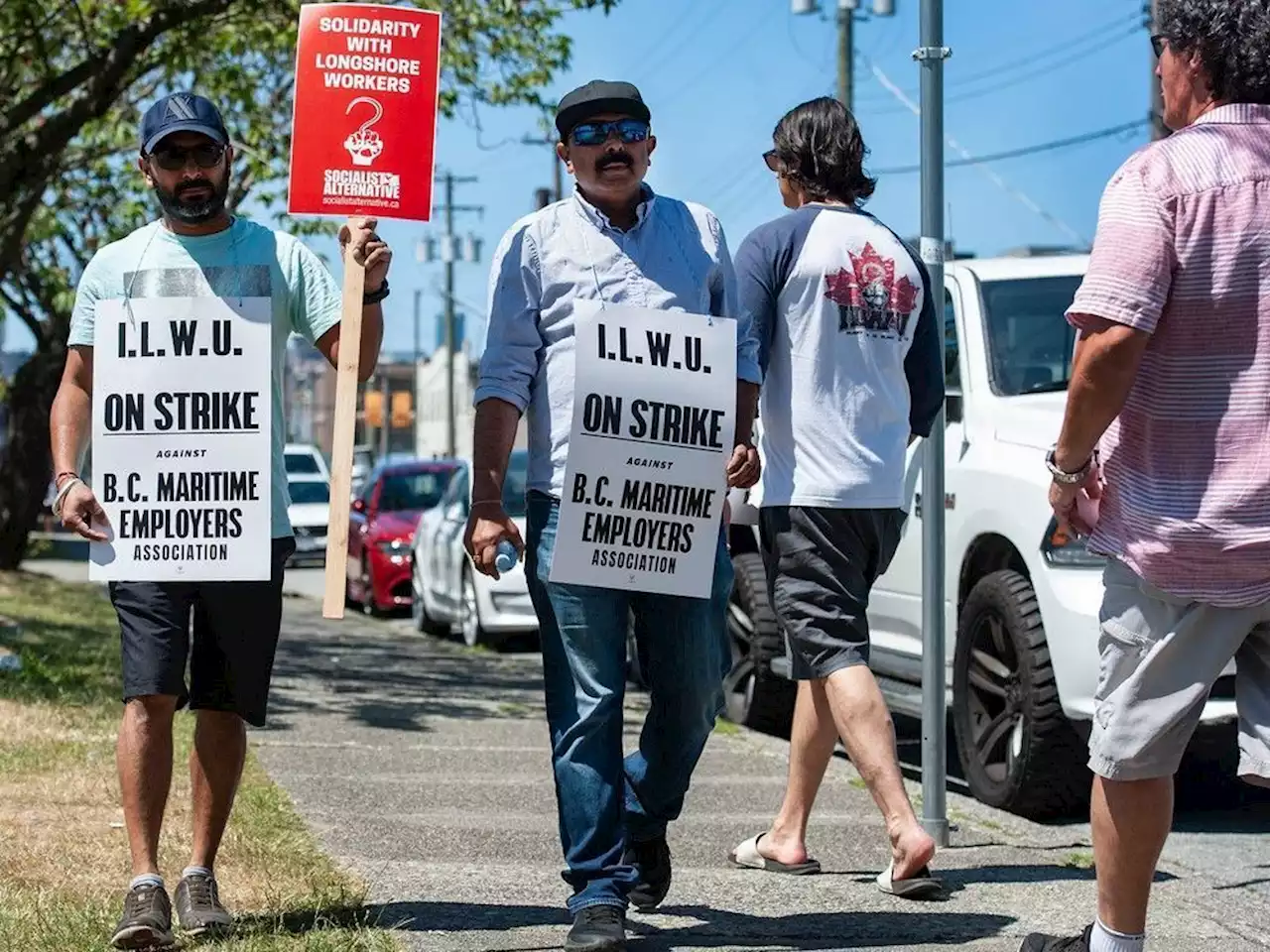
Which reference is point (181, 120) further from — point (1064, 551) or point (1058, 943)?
point (1064, 551)

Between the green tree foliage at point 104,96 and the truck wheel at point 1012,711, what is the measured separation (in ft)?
22.8

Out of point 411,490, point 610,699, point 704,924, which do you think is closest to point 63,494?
point 610,699

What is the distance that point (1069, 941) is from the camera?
4504mm

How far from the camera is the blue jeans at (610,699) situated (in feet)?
15.8

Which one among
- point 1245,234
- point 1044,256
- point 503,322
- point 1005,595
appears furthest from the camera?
point 1044,256

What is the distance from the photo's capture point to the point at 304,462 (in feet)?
129

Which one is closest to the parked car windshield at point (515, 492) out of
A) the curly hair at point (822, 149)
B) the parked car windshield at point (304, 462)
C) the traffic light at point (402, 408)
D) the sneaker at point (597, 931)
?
the curly hair at point (822, 149)

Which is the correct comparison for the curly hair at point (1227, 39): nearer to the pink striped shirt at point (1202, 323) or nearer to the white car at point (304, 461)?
the pink striped shirt at point (1202, 323)

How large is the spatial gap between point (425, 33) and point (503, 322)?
0.92m

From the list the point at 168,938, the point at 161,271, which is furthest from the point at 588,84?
the point at 168,938

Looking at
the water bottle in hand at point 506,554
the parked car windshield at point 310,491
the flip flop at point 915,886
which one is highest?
the water bottle in hand at point 506,554

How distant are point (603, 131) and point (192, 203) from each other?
37.7 inches

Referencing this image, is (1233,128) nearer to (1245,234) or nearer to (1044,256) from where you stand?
(1245,234)

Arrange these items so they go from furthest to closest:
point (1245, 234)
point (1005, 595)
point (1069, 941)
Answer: point (1005, 595)
point (1069, 941)
point (1245, 234)
